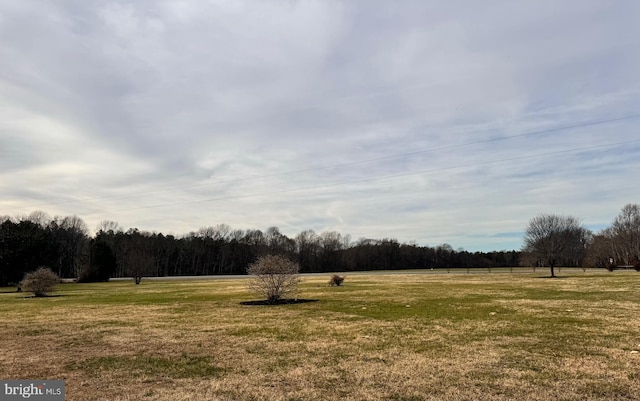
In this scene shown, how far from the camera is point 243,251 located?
373 feet

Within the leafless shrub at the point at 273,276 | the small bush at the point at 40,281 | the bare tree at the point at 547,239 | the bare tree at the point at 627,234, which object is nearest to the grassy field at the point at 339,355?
the leafless shrub at the point at 273,276

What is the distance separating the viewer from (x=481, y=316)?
1481 cm

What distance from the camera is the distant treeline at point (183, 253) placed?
56125 mm

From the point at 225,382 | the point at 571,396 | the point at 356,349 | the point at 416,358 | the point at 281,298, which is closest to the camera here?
the point at 571,396

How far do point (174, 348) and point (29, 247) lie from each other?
55.9 metres

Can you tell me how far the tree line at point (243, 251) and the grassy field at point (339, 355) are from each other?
4183 cm

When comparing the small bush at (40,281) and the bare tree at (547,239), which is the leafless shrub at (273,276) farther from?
the bare tree at (547,239)

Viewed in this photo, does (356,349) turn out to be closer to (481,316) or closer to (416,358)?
(416,358)

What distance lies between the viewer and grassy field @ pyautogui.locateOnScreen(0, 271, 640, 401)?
6.63 m

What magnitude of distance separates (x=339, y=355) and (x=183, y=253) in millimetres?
104755

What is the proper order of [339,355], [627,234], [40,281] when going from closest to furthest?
[339,355]
[40,281]
[627,234]

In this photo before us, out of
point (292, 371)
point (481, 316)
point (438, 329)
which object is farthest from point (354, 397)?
point (481, 316)

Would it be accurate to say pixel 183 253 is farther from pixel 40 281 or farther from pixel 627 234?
pixel 627 234

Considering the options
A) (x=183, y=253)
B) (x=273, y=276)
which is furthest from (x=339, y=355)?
(x=183, y=253)
